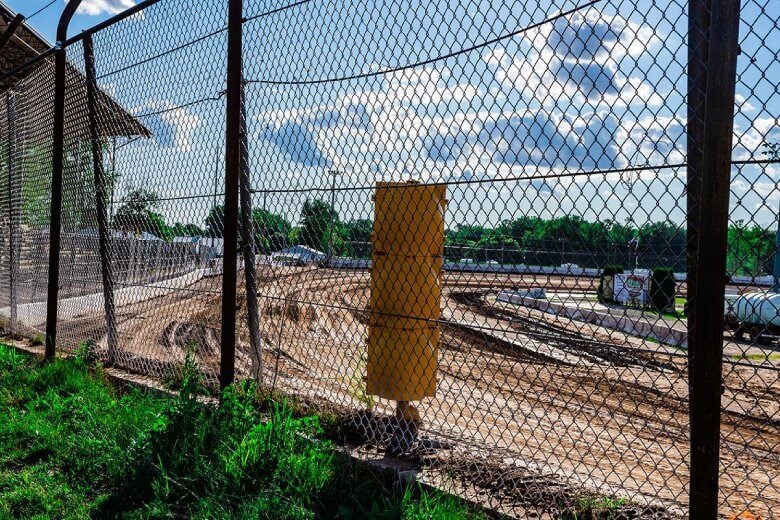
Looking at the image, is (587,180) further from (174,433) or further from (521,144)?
(174,433)

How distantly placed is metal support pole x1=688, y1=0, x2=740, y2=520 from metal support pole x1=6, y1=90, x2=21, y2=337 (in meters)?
8.14

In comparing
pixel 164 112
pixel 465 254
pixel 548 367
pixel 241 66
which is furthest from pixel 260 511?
pixel 548 367

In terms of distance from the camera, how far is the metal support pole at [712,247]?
2314 millimetres

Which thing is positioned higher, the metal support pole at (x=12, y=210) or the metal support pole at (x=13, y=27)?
the metal support pole at (x=13, y=27)

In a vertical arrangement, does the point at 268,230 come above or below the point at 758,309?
above

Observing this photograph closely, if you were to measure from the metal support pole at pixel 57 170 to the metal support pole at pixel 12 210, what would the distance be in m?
1.93

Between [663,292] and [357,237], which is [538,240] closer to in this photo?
[663,292]

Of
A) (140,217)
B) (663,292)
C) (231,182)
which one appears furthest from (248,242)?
(663,292)

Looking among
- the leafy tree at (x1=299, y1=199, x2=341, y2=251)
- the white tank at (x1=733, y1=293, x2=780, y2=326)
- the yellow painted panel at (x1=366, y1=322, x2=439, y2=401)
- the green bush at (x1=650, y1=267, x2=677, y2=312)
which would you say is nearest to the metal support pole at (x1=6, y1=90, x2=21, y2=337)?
the leafy tree at (x1=299, y1=199, x2=341, y2=251)

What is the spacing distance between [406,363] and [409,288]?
0.42 meters

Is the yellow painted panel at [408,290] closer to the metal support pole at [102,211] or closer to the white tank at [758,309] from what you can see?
the white tank at [758,309]

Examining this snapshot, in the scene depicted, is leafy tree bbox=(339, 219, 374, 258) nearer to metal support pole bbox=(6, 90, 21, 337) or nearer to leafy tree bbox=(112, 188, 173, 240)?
leafy tree bbox=(112, 188, 173, 240)

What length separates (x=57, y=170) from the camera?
6.96 m

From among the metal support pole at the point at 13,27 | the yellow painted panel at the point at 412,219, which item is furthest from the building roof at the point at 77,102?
the yellow painted panel at the point at 412,219
